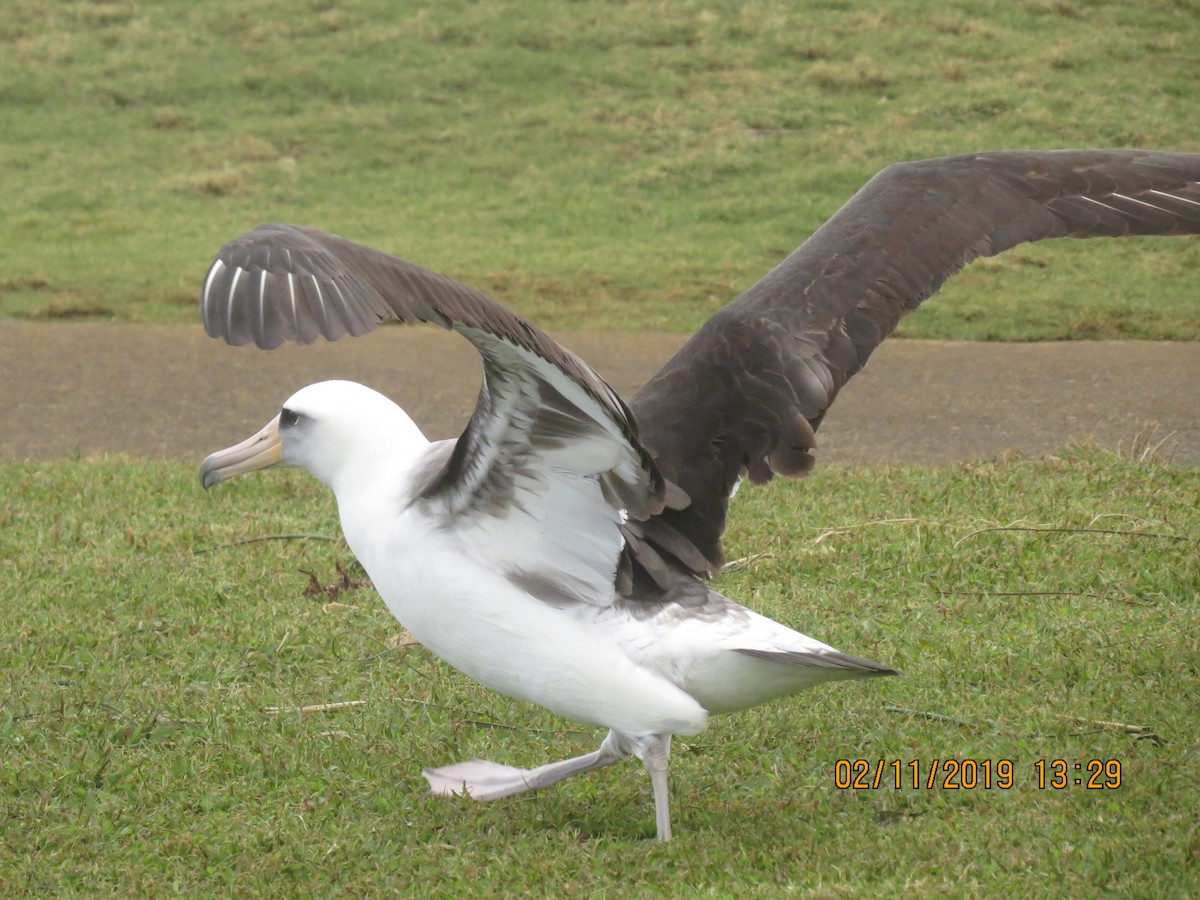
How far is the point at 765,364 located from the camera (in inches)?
149

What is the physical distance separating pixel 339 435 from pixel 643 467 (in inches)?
31.9

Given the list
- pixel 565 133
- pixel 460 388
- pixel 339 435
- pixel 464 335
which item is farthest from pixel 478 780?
pixel 565 133

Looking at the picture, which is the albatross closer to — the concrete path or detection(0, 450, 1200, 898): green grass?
detection(0, 450, 1200, 898): green grass

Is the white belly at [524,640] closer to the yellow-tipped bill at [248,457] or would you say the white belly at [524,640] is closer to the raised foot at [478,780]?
the raised foot at [478,780]

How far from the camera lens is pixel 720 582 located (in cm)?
531

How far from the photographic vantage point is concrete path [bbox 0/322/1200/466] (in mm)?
7055

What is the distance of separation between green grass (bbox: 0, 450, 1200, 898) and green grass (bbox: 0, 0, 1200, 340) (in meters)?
3.40

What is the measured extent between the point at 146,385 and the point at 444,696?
414 cm

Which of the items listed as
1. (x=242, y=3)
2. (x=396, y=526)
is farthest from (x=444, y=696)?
(x=242, y=3)
